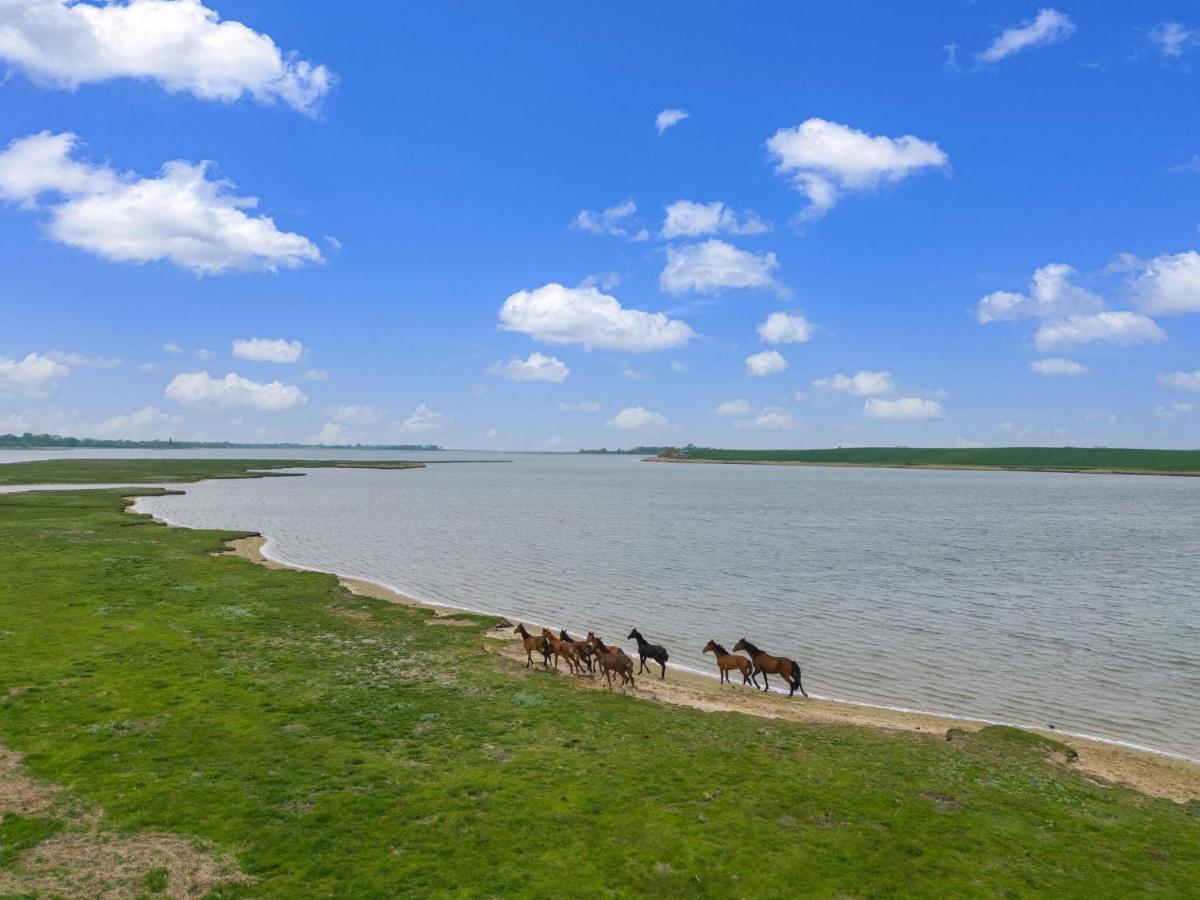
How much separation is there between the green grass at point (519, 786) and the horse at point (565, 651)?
857 mm

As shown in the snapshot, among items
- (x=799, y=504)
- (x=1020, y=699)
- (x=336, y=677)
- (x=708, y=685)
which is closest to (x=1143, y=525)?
(x=799, y=504)

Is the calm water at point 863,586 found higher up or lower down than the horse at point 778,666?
lower down

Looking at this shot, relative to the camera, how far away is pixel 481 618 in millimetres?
32594

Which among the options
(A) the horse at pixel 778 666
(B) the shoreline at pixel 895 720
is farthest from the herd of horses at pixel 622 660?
(B) the shoreline at pixel 895 720

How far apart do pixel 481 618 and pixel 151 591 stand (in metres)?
14.7

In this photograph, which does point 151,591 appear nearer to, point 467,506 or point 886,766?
point 886,766

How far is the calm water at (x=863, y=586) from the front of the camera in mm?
25812

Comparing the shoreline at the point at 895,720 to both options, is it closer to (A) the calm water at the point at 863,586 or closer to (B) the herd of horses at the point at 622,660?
(B) the herd of horses at the point at 622,660

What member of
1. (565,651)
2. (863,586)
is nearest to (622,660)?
(565,651)

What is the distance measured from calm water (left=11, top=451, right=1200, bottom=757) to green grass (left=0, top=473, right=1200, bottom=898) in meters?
7.40

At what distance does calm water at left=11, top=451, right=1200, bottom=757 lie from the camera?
84.7 ft

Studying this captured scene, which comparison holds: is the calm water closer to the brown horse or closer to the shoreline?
the shoreline

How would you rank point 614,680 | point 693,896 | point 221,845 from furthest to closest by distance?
point 614,680 < point 221,845 < point 693,896

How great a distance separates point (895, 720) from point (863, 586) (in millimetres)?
24045
